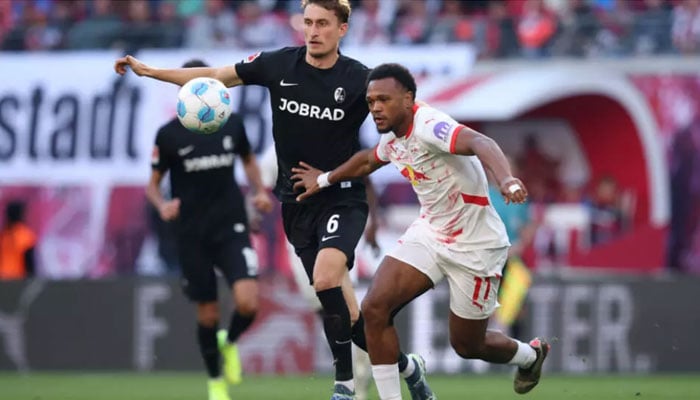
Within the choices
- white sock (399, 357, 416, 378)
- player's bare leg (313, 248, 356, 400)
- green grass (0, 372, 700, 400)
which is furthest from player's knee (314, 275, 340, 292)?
green grass (0, 372, 700, 400)

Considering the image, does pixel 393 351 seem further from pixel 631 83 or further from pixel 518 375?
pixel 631 83

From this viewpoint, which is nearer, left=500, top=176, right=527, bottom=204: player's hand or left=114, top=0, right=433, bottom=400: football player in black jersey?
left=500, top=176, right=527, bottom=204: player's hand

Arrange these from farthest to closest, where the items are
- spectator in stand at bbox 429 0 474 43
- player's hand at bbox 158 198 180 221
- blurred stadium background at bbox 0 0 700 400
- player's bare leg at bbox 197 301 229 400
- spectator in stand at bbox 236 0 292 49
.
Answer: spectator in stand at bbox 236 0 292 49 → spectator in stand at bbox 429 0 474 43 → blurred stadium background at bbox 0 0 700 400 → player's hand at bbox 158 198 180 221 → player's bare leg at bbox 197 301 229 400

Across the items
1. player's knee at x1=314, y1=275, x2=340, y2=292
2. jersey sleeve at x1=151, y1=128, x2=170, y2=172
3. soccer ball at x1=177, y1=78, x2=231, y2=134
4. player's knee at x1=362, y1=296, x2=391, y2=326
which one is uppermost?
soccer ball at x1=177, y1=78, x2=231, y2=134

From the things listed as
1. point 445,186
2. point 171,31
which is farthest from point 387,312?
point 171,31

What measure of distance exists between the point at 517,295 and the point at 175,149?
16.3 feet

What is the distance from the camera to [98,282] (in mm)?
17969

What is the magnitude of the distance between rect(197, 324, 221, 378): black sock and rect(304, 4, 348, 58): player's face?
3209 mm

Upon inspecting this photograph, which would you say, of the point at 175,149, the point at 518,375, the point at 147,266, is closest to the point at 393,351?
the point at 518,375

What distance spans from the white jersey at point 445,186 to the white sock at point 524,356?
2.91 ft

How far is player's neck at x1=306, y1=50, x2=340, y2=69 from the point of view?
10781 mm

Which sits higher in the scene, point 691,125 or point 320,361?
point 691,125

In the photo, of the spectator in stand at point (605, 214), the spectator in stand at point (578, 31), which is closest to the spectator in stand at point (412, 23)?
the spectator in stand at point (578, 31)

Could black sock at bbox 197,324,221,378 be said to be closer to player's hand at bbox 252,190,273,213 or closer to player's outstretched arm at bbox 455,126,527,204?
player's hand at bbox 252,190,273,213
